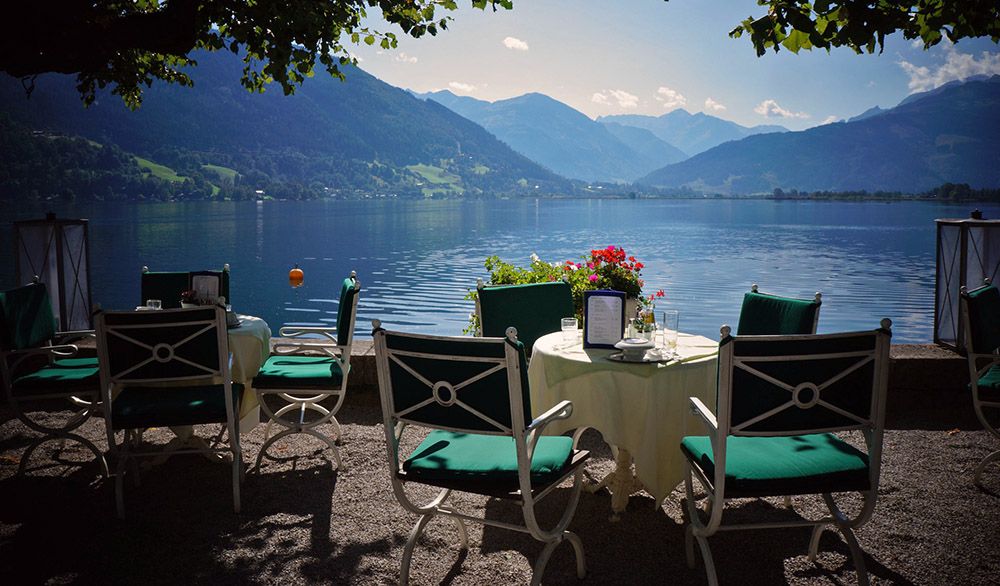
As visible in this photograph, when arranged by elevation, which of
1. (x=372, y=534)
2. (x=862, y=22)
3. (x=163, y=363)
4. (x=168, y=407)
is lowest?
(x=372, y=534)

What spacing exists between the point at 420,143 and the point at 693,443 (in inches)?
7075

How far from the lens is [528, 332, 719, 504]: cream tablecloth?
3.54m

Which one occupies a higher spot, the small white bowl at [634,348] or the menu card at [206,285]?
the menu card at [206,285]

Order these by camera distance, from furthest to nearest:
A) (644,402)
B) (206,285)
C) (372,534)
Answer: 1. (206,285)
2. (372,534)
3. (644,402)

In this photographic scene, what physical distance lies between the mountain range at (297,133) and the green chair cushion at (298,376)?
123280 millimetres

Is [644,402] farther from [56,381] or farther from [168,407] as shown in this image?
[56,381]

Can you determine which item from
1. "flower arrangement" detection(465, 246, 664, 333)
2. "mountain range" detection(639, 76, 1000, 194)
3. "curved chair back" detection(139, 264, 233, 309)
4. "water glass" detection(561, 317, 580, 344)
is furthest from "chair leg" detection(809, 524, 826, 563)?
"mountain range" detection(639, 76, 1000, 194)

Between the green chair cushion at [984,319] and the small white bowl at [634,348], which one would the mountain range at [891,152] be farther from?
the small white bowl at [634,348]

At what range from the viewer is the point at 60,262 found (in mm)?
6934

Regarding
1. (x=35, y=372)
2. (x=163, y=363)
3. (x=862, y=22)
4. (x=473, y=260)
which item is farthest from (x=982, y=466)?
(x=473, y=260)

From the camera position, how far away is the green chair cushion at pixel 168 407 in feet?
12.8

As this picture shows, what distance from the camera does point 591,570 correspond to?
3.28 metres

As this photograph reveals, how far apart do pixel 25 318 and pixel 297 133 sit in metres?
158

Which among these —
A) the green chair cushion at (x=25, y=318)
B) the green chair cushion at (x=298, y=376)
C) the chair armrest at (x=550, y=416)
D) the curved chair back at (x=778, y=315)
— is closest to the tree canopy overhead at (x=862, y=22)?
the curved chair back at (x=778, y=315)
